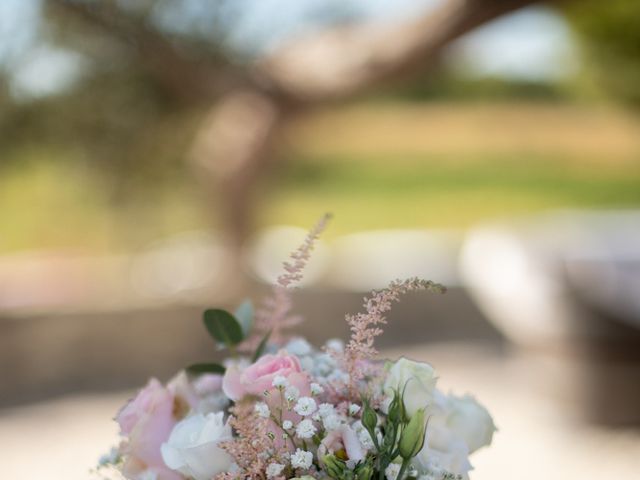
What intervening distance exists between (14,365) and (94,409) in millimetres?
696

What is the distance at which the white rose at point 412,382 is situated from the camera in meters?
0.84

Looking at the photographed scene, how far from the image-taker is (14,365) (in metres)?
5.13

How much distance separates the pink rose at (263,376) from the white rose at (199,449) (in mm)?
28

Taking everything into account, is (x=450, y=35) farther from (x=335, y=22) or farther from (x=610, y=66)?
(x=610, y=66)

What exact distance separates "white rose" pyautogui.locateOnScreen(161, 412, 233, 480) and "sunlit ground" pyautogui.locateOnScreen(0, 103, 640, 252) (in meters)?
11.5

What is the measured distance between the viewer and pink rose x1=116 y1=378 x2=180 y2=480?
35.3 inches

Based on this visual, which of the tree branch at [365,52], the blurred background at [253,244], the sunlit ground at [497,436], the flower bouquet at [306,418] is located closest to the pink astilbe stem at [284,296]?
the flower bouquet at [306,418]

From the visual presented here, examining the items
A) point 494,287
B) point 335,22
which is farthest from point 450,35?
point 494,287

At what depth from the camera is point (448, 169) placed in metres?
18.7

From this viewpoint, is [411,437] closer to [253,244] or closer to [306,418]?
[306,418]

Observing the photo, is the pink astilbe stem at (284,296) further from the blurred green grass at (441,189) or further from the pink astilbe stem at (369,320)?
the blurred green grass at (441,189)

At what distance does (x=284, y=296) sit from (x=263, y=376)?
13 centimetres

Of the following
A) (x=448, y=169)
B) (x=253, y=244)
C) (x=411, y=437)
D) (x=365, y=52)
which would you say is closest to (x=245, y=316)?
(x=411, y=437)

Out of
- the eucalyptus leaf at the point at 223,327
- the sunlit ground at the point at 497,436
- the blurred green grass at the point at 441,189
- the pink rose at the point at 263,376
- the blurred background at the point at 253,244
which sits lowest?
the pink rose at the point at 263,376
